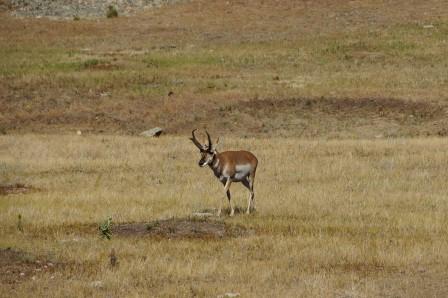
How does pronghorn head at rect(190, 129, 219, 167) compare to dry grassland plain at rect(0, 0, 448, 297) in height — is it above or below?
above

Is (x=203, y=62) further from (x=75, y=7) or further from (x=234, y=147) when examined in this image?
(x=75, y=7)

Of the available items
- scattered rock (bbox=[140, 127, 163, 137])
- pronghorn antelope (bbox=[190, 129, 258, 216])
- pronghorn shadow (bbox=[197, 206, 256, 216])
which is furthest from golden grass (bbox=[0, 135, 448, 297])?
scattered rock (bbox=[140, 127, 163, 137])

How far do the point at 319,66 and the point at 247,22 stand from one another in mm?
12751

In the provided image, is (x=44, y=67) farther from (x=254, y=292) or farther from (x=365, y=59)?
(x=254, y=292)

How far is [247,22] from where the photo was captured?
211 ft

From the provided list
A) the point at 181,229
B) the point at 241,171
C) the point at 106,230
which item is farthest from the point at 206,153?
the point at 106,230

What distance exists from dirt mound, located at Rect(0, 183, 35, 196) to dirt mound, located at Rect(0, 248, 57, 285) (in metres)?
8.76

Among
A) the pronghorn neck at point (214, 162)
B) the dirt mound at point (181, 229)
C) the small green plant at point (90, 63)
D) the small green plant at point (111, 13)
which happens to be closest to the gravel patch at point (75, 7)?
the small green plant at point (111, 13)

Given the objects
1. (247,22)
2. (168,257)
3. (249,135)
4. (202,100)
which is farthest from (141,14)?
(168,257)

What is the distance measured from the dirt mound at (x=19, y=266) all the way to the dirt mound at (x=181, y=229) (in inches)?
105

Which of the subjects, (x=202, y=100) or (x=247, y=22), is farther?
(x=247, y=22)

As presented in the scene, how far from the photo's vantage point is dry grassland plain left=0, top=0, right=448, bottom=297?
1561 centimetres

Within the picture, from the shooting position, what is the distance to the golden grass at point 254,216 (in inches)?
582

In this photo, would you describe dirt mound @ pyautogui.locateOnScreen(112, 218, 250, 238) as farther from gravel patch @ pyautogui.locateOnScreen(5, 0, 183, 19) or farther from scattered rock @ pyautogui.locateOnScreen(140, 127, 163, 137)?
gravel patch @ pyautogui.locateOnScreen(5, 0, 183, 19)
